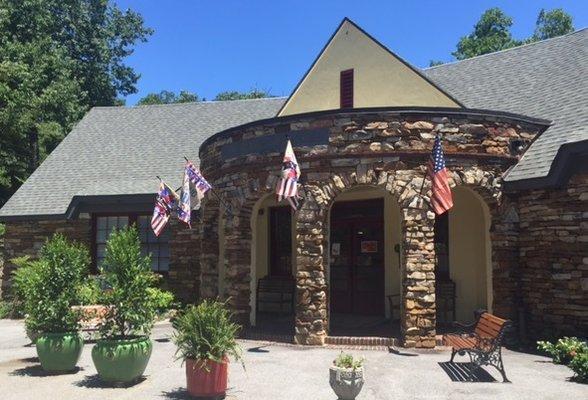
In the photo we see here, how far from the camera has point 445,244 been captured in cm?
1299

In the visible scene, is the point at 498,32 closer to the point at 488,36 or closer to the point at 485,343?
the point at 488,36

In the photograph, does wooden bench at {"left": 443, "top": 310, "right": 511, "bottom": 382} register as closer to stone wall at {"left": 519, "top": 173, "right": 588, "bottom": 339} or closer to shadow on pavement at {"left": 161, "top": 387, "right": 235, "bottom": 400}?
stone wall at {"left": 519, "top": 173, "right": 588, "bottom": 339}

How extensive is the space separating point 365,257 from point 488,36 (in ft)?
113

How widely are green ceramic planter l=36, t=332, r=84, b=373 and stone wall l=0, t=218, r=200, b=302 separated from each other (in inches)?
266

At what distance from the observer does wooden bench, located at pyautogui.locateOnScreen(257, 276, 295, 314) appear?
1487 centimetres

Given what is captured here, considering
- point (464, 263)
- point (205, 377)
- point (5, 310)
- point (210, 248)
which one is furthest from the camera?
point (5, 310)

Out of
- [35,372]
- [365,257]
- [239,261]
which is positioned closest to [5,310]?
[35,372]

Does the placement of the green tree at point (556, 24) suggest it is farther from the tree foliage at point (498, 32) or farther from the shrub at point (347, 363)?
the shrub at point (347, 363)

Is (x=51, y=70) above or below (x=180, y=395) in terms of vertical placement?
above

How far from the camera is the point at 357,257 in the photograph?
13.9 metres

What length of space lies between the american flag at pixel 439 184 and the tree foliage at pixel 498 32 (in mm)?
33911

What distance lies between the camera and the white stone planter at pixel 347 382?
6094 mm

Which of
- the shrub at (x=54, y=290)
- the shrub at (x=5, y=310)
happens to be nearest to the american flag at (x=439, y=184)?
the shrub at (x=54, y=290)

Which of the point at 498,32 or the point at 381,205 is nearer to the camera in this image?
the point at 381,205
